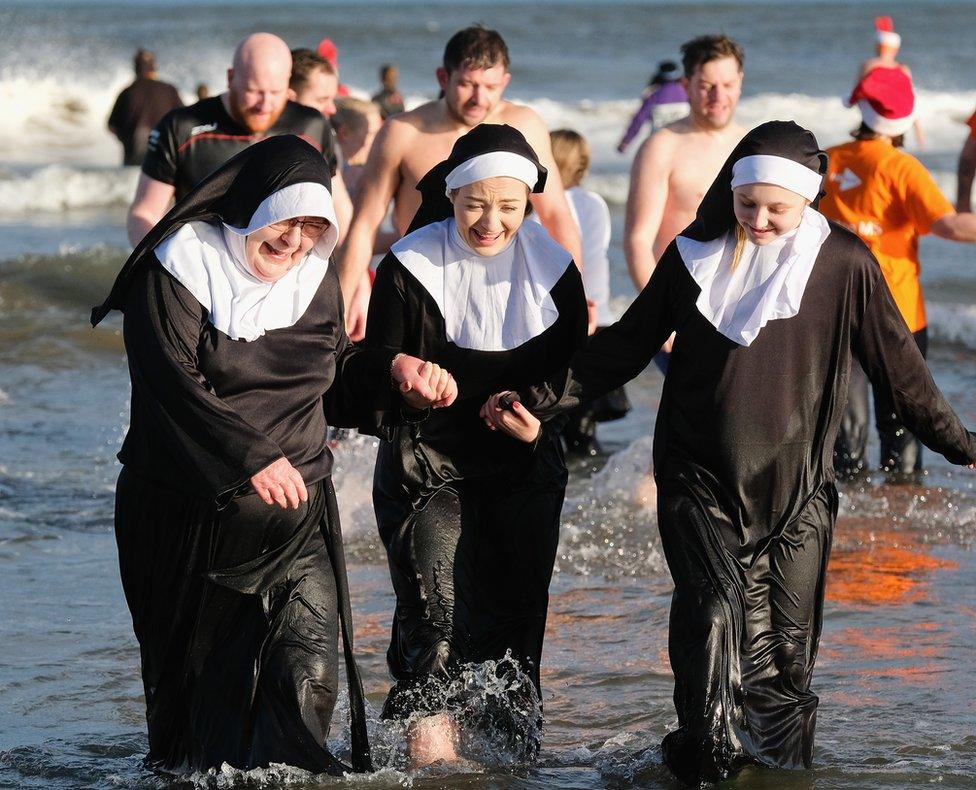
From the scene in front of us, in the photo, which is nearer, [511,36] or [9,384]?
[9,384]

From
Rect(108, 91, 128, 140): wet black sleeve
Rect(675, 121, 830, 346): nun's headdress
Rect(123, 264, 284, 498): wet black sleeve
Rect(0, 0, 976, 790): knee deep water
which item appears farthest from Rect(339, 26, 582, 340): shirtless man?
Rect(108, 91, 128, 140): wet black sleeve

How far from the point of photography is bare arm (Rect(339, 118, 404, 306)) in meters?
6.75

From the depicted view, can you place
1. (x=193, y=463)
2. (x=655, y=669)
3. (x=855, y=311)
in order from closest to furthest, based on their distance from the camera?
(x=193, y=463)
(x=855, y=311)
(x=655, y=669)

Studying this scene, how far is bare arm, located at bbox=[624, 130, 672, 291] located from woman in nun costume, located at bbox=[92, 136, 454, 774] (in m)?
2.83

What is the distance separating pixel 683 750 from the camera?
182 inches

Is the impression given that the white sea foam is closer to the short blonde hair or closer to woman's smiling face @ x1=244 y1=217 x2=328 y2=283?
the short blonde hair

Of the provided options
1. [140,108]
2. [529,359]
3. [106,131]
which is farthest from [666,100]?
[106,131]

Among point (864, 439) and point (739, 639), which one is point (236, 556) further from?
point (864, 439)

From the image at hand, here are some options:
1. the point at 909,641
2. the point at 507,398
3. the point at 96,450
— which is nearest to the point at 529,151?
the point at 507,398

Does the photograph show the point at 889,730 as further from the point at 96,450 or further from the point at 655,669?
the point at 96,450

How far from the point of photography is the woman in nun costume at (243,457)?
4.35 metres

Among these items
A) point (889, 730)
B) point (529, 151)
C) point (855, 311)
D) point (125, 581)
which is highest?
point (529, 151)

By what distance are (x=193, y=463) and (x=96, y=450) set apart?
5.78 m

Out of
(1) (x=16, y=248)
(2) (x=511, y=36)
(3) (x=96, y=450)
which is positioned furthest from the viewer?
(2) (x=511, y=36)
